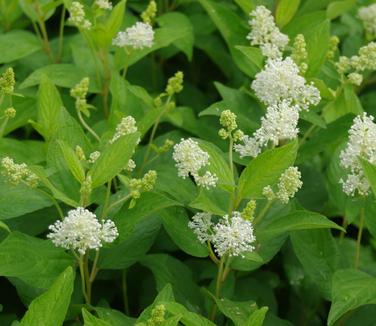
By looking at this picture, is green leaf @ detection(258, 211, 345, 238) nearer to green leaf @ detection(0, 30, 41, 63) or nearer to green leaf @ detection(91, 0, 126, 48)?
green leaf @ detection(91, 0, 126, 48)

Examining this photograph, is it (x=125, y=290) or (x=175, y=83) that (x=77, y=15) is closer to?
(x=175, y=83)

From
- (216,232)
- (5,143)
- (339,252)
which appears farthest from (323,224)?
(5,143)

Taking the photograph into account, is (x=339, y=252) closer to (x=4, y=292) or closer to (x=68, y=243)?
(x=68, y=243)

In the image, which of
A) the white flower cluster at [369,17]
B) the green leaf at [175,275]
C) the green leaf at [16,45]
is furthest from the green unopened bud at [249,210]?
the white flower cluster at [369,17]

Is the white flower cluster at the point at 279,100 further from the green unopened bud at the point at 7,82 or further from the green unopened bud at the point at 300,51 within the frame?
the green unopened bud at the point at 7,82

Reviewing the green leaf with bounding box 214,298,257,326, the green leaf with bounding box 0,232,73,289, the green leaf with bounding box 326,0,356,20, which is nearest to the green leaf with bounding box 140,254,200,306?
the green leaf with bounding box 214,298,257,326
